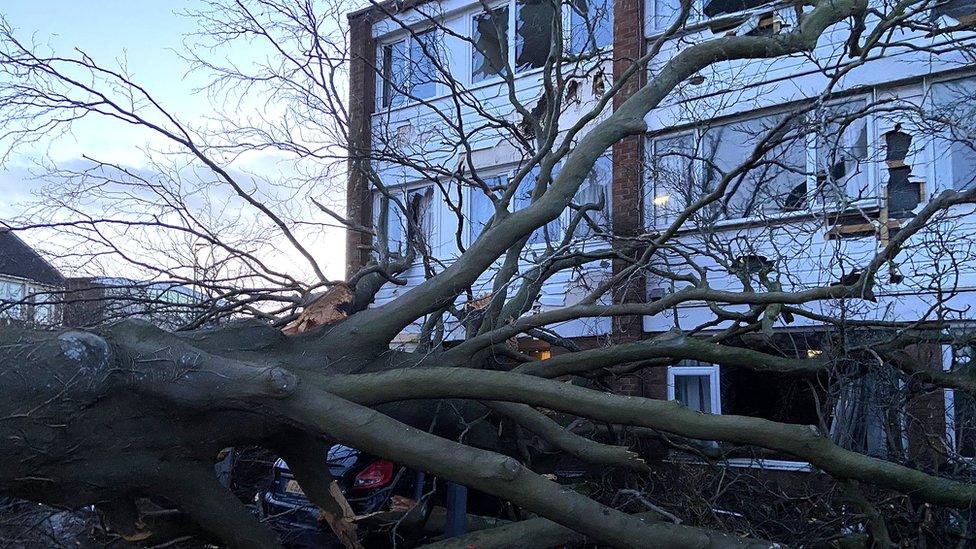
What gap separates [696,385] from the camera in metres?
10.1

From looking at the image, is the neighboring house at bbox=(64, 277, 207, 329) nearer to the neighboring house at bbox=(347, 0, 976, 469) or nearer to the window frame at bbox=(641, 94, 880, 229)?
the neighboring house at bbox=(347, 0, 976, 469)

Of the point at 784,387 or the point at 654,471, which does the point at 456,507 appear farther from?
the point at 784,387

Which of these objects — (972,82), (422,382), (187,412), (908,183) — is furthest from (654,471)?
(972,82)

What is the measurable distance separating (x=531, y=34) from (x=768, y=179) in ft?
18.0

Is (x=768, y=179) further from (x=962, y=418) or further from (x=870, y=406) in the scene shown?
(x=962, y=418)

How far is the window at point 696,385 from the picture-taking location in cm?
981

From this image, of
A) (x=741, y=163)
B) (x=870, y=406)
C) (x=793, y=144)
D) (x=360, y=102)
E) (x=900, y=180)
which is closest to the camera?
(x=870, y=406)

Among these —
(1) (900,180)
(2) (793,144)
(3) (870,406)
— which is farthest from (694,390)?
(3) (870,406)

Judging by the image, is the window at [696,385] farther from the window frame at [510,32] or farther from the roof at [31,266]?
the roof at [31,266]

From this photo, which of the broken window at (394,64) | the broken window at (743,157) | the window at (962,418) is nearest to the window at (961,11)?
the broken window at (743,157)

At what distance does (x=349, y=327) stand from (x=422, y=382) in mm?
802

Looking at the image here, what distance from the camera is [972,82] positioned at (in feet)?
27.8

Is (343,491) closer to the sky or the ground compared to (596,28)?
closer to the ground

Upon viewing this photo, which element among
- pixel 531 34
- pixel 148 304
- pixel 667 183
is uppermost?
pixel 531 34
